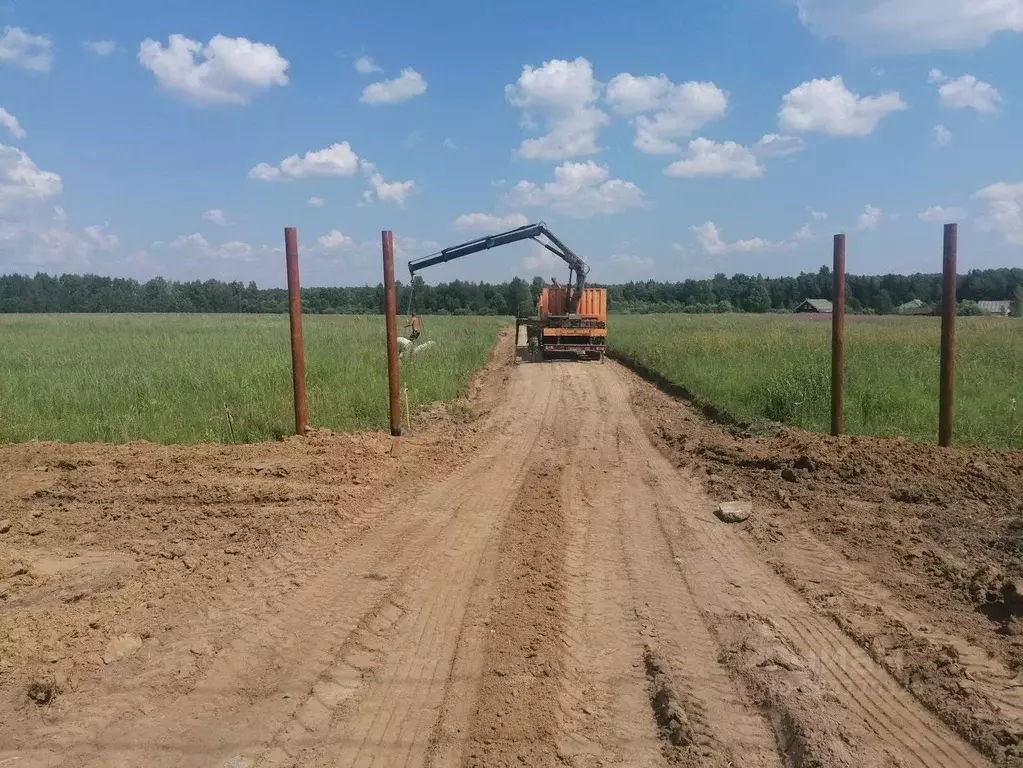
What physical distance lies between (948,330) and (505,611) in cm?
651

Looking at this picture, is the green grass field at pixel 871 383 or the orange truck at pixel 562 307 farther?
the orange truck at pixel 562 307

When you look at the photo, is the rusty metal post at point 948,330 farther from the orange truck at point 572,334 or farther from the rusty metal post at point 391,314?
the orange truck at point 572,334

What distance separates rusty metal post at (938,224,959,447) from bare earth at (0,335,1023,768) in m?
0.52

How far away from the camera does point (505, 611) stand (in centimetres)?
444

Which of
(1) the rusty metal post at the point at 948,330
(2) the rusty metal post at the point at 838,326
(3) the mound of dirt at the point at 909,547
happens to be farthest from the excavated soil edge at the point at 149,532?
(1) the rusty metal post at the point at 948,330

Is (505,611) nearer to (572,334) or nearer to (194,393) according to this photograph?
(194,393)

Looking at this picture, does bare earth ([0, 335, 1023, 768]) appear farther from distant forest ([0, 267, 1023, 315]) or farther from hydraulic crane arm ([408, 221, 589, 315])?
distant forest ([0, 267, 1023, 315])

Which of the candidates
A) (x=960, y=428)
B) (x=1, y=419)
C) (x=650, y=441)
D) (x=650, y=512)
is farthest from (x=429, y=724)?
(x=1, y=419)

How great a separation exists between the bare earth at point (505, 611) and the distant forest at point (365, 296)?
7279 centimetres

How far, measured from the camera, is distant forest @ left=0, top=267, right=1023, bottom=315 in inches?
3378

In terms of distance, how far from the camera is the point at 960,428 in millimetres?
9648

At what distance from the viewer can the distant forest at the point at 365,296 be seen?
8581 cm

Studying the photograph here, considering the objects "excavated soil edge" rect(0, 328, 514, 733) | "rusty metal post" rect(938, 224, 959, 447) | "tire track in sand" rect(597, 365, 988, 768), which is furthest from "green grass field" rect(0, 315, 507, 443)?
"rusty metal post" rect(938, 224, 959, 447)

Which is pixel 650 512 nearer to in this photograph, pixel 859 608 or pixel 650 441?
pixel 859 608
